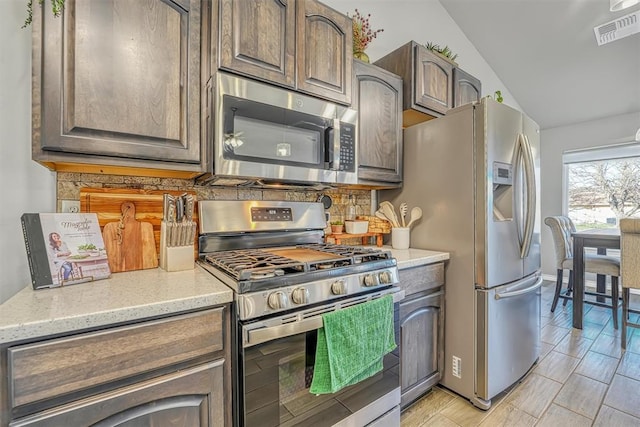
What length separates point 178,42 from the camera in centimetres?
123

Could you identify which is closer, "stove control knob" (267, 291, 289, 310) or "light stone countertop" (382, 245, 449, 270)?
"stove control knob" (267, 291, 289, 310)

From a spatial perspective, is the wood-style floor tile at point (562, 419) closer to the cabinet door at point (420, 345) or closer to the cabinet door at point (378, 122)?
the cabinet door at point (420, 345)

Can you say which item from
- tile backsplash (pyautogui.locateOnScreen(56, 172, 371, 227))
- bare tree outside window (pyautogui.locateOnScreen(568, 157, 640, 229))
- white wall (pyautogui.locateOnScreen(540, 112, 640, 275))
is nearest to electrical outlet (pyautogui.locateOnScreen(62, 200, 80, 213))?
tile backsplash (pyautogui.locateOnScreen(56, 172, 371, 227))

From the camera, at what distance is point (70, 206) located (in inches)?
49.3

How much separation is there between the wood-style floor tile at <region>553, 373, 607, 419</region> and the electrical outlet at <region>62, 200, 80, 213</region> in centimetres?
281

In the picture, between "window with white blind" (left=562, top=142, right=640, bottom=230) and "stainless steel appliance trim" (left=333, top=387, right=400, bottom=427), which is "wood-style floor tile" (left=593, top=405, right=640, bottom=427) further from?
"window with white blind" (left=562, top=142, right=640, bottom=230)

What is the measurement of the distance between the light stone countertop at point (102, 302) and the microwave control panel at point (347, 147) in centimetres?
95

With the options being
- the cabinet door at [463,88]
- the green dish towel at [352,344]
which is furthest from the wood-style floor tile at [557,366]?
the cabinet door at [463,88]

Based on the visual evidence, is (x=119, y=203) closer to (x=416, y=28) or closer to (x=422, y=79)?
(x=422, y=79)

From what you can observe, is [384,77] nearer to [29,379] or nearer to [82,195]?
[82,195]

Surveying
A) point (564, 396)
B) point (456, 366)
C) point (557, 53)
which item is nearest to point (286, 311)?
point (456, 366)

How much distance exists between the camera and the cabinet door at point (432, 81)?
2088 millimetres

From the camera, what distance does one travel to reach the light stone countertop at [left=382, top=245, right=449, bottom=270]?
5.20 feet

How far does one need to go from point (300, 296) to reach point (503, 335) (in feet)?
4.72
